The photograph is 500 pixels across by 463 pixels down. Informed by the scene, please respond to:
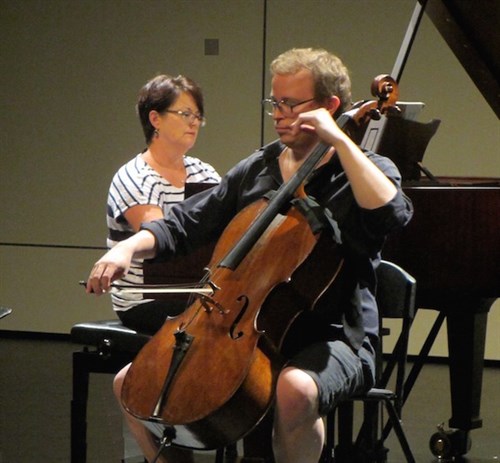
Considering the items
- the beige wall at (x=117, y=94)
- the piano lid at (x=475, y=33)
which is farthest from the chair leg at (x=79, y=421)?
the beige wall at (x=117, y=94)

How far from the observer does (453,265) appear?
10.9 feet

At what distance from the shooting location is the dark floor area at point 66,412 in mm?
3752

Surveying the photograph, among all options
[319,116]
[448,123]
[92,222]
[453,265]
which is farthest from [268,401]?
[92,222]

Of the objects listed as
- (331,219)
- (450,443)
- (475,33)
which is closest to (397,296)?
(331,219)

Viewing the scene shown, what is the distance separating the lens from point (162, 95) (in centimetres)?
338

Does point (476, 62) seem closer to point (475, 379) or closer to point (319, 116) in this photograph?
point (475, 379)

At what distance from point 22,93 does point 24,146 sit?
11.8 inches

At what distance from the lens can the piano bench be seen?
9.99ft

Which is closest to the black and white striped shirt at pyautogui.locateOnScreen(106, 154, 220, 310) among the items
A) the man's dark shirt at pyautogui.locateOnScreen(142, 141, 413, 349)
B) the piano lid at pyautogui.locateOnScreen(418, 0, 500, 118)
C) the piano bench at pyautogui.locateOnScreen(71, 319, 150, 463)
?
the piano bench at pyautogui.locateOnScreen(71, 319, 150, 463)

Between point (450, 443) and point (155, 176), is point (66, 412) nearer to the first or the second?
point (155, 176)

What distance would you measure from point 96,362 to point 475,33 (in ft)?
4.93

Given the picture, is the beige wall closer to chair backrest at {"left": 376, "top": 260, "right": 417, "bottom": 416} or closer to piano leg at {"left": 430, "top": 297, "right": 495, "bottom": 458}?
piano leg at {"left": 430, "top": 297, "right": 495, "bottom": 458}

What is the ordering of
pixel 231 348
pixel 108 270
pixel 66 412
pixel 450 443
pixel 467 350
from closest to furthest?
1. pixel 231 348
2. pixel 108 270
3. pixel 467 350
4. pixel 450 443
5. pixel 66 412

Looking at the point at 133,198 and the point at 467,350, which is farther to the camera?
Result: the point at 467,350
